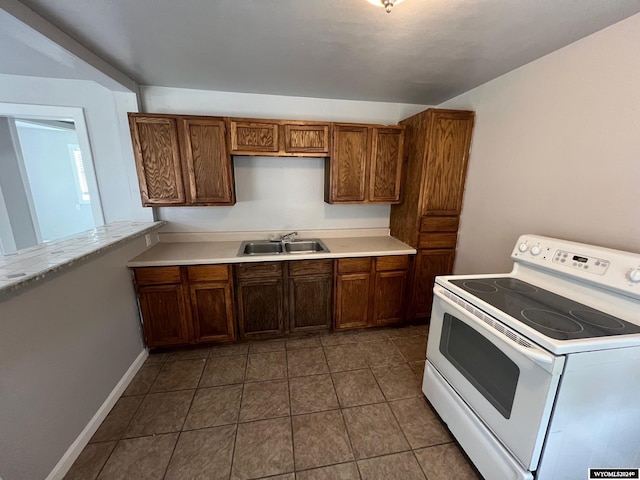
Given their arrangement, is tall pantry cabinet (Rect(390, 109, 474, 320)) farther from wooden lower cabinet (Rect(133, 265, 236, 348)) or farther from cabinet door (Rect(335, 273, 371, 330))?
wooden lower cabinet (Rect(133, 265, 236, 348))

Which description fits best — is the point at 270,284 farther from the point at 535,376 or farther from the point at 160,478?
the point at 535,376

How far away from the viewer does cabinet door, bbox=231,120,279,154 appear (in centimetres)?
237

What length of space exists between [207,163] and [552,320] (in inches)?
103

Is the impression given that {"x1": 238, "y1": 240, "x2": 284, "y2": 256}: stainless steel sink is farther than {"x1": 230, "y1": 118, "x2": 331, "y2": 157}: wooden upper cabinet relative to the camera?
Yes

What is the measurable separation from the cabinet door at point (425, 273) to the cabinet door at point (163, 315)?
224 centimetres

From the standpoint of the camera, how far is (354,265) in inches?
100

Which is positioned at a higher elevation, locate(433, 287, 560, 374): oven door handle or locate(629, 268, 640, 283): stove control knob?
locate(629, 268, 640, 283): stove control knob

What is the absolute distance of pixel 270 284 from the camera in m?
2.44

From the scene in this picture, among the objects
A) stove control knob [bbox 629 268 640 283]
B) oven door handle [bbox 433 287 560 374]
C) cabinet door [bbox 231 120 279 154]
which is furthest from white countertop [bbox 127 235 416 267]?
stove control knob [bbox 629 268 640 283]

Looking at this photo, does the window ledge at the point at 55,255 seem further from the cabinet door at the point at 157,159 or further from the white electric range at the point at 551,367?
the white electric range at the point at 551,367

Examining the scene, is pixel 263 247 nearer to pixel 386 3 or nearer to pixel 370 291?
pixel 370 291

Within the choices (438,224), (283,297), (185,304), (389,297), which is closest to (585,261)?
(438,224)

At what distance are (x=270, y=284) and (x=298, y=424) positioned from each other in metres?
1.12

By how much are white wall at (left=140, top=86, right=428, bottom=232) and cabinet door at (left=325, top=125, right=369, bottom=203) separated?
342 mm
